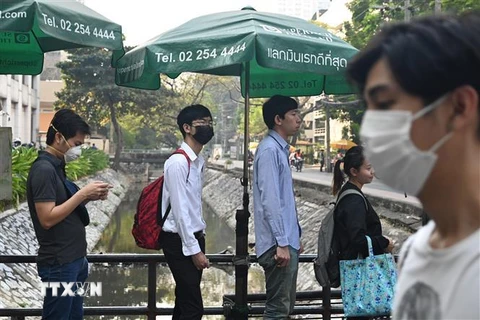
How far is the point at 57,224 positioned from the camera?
364cm

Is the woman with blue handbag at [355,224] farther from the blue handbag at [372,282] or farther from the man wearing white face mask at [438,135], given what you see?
the man wearing white face mask at [438,135]

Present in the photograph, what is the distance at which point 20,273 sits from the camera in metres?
11.4

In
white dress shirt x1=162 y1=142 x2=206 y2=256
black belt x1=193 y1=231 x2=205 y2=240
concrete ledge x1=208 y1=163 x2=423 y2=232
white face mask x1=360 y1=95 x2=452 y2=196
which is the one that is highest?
white face mask x1=360 y1=95 x2=452 y2=196

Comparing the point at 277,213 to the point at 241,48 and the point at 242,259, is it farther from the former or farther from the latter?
the point at 241,48

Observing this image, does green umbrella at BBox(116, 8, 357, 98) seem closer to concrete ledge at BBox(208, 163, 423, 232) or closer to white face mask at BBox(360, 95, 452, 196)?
white face mask at BBox(360, 95, 452, 196)

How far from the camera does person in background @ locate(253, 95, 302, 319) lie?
414cm

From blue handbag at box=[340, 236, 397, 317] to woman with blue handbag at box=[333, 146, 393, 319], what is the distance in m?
0.02

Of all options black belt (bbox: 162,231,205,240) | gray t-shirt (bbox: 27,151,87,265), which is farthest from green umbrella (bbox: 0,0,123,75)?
black belt (bbox: 162,231,205,240)

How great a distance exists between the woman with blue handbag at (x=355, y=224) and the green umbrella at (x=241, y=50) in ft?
2.29

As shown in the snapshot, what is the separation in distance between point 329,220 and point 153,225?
1.21 m

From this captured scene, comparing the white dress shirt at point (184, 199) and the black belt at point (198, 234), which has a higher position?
the white dress shirt at point (184, 199)

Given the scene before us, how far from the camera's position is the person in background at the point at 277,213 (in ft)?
13.6

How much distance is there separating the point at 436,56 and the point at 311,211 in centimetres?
2163

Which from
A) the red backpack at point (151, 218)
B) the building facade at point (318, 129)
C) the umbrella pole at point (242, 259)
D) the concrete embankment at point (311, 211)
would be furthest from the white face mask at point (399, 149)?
the building facade at point (318, 129)
